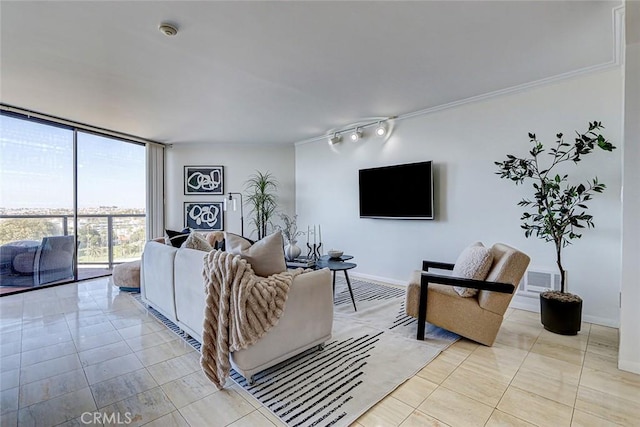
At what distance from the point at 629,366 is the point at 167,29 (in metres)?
4.01

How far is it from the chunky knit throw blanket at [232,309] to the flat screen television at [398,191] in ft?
8.52

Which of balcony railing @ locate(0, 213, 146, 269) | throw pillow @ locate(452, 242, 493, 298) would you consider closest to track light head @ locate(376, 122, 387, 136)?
throw pillow @ locate(452, 242, 493, 298)

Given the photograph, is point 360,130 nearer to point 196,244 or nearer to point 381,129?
point 381,129

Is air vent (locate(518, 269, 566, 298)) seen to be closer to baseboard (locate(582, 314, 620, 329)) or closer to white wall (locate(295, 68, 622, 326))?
white wall (locate(295, 68, 622, 326))

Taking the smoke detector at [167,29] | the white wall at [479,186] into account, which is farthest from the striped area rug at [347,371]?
the smoke detector at [167,29]

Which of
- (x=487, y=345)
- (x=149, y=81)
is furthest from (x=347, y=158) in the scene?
(x=487, y=345)

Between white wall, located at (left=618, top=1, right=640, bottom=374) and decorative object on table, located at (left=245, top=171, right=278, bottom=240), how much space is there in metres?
4.74

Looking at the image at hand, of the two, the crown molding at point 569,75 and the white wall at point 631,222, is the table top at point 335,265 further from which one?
the crown molding at point 569,75

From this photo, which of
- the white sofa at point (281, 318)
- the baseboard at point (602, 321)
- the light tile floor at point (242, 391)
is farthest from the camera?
the baseboard at point (602, 321)

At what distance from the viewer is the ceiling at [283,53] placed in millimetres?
1930

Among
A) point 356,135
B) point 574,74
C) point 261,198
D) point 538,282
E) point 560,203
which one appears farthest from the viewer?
point 261,198

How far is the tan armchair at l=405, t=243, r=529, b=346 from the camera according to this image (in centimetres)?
224

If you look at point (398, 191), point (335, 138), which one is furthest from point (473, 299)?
Answer: point (335, 138)

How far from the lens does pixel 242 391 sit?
177 cm
